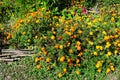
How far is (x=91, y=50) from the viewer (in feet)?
16.1

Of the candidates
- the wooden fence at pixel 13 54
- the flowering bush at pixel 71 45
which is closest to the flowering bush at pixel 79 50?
the flowering bush at pixel 71 45

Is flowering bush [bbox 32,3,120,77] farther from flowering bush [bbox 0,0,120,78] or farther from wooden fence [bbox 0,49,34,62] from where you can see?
wooden fence [bbox 0,49,34,62]

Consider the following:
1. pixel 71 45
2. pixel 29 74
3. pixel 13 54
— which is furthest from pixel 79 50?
pixel 13 54

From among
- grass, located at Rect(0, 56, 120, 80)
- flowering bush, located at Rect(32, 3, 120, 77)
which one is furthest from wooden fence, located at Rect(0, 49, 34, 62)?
flowering bush, located at Rect(32, 3, 120, 77)

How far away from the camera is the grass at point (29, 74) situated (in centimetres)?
487

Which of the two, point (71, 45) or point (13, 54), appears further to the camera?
point (13, 54)

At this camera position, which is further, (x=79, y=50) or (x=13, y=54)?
(x=13, y=54)

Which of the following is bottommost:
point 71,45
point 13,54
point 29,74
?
point 29,74

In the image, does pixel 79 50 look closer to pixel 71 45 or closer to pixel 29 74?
pixel 71 45

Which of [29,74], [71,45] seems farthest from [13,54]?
[71,45]

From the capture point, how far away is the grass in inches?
192

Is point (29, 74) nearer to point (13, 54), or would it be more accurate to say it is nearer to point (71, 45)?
point (13, 54)

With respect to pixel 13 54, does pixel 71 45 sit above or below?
above

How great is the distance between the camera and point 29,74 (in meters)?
4.97
